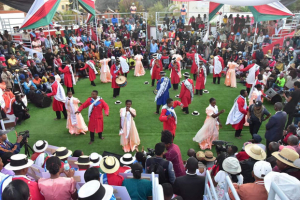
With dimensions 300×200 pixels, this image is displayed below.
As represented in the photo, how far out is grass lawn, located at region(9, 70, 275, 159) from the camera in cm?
698

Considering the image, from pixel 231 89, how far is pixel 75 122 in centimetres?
750

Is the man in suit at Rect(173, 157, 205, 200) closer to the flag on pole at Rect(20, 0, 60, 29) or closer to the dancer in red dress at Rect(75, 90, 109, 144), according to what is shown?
the dancer in red dress at Rect(75, 90, 109, 144)

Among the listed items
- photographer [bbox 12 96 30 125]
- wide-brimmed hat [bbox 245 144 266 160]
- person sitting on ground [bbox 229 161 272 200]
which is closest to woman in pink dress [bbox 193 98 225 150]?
wide-brimmed hat [bbox 245 144 266 160]

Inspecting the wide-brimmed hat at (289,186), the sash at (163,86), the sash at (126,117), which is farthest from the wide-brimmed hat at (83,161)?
the sash at (163,86)

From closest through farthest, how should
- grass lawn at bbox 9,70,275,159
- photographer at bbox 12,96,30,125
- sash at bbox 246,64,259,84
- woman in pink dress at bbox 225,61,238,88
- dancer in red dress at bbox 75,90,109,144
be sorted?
dancer in red dress at bbox 75,90,109,144
grass lawn at bbox 9,70,275,159
photographer at bbox 12,96,30,125
sash at bbox 246,64,259,84
woman in pink dress at bbox 225,61,238,88

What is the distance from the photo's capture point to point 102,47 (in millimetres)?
15727

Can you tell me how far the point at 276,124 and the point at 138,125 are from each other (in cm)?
408

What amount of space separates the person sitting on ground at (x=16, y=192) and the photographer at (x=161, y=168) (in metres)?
1.88

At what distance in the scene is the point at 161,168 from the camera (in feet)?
12.6

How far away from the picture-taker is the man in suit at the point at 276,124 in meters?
5.61

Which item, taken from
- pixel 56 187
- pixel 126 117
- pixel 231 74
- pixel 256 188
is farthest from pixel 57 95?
pixel 231 74

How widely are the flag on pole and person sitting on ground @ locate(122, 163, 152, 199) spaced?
885cm

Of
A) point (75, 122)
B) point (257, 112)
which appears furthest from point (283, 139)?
point (75, 122)

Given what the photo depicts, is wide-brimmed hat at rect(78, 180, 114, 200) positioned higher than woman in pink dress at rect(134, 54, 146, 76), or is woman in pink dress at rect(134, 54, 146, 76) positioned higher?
wide-brimmed hat at rect(78, 180, 114, 200)
